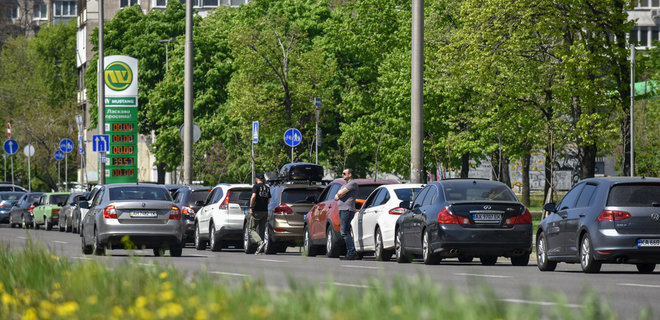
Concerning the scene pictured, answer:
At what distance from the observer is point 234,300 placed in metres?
8.88

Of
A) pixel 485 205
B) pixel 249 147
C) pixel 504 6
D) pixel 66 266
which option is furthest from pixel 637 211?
pixel 249 147

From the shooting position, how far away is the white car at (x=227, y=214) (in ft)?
109

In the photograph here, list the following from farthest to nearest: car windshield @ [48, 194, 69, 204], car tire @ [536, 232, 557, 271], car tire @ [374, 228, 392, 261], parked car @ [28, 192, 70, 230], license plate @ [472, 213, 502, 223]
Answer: car windshield @ [48, 194, 69, 204] < parked car @ [28, 192, 70, 230] < car tire @ [374, 228, 392, 261] < license plate @ [472, 213, 502, 223] < car tire @ [536, 232, 557, 271]

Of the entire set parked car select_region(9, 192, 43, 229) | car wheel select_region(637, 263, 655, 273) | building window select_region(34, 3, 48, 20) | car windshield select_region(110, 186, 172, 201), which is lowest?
parked car select_region(9, 192, 43, 229)

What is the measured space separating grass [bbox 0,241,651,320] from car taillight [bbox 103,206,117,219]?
51.8ft

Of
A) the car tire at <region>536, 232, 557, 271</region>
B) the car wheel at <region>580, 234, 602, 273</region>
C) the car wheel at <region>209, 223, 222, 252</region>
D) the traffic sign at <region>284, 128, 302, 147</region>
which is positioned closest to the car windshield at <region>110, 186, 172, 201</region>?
the car wheel at <region>209, 223, 222, 252</region>

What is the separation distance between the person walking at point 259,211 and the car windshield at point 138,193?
333 cm

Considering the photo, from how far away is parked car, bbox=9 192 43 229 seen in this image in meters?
57.4

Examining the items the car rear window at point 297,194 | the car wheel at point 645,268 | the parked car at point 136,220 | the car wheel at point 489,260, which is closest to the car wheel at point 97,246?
the parked car at point 136,220

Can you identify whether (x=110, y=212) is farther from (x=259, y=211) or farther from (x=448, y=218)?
(x=448, y=218)

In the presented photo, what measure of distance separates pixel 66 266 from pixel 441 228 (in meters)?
11.2

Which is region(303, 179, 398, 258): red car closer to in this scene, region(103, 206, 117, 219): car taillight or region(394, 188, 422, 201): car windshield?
region(394, 188, 422, 201): car windshield

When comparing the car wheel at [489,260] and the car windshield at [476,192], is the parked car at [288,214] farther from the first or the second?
the car windshield at [476,192]

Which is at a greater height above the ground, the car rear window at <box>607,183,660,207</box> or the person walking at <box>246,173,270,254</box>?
the car rear window at <box>607,183,660,207</box>
